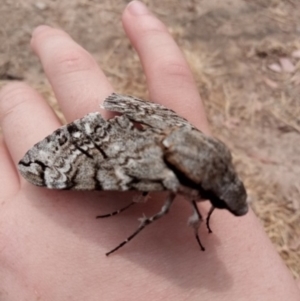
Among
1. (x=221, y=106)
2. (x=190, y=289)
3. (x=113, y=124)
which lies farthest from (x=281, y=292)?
(x=221, y=106)

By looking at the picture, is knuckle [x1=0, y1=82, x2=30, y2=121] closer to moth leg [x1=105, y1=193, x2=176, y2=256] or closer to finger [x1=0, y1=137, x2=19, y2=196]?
finger [x1=0, y1=137, x2=19, y2=196]

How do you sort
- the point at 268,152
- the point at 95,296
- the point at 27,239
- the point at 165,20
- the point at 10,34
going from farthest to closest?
the point at 165,20, the point at 10,34, the point at 268,152, the point at 27,239, the point at 95,296

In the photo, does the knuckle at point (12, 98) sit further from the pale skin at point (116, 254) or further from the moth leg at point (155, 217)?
the moth leg at point (155, 217)

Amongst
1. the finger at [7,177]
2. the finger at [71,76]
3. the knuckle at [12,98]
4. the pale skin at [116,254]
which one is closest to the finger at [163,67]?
the finger at [71,76]

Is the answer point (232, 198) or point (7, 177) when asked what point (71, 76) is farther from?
point (232, 198)

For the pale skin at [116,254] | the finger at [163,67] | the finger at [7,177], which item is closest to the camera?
the pale skin at [116,254]

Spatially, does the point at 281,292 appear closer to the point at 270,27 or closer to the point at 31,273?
the point at 31,273

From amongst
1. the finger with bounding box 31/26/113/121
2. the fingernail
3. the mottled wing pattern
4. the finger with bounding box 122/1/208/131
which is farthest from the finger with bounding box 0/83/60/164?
the fingernail
